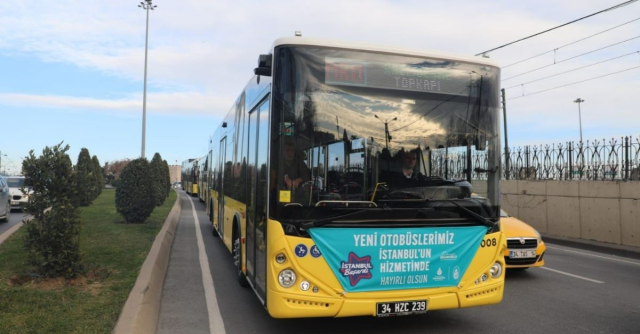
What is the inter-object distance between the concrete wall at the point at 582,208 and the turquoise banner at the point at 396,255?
981 cm

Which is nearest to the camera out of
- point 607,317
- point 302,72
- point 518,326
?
point 302,72

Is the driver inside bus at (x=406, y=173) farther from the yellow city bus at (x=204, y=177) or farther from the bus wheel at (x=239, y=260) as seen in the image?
the yellow city bus at (x=204, y=177)

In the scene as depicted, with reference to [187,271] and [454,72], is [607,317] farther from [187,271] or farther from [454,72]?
[187,271]

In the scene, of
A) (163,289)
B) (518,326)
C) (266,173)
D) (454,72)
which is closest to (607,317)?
(518,326)

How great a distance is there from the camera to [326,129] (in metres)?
4.79

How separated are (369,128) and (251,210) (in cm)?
213

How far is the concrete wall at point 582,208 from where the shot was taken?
12.7 m

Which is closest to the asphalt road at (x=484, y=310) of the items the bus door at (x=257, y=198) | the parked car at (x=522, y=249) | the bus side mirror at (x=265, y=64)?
the parked car at (x=522, y=249)

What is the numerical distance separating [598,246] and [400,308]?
1031cm

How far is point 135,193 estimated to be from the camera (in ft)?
49.0

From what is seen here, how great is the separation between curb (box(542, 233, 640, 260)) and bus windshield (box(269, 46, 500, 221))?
884 cm

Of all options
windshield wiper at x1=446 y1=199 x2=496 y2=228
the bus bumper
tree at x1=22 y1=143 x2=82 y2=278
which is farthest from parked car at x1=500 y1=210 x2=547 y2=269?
tree at x1=22 y1=143 x2=82 y2=278

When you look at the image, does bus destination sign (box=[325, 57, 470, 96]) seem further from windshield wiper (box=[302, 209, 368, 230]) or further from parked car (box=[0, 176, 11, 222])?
parked car (box=[0, 176, 11, 222])

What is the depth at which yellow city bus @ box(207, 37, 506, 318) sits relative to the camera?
4.69m
